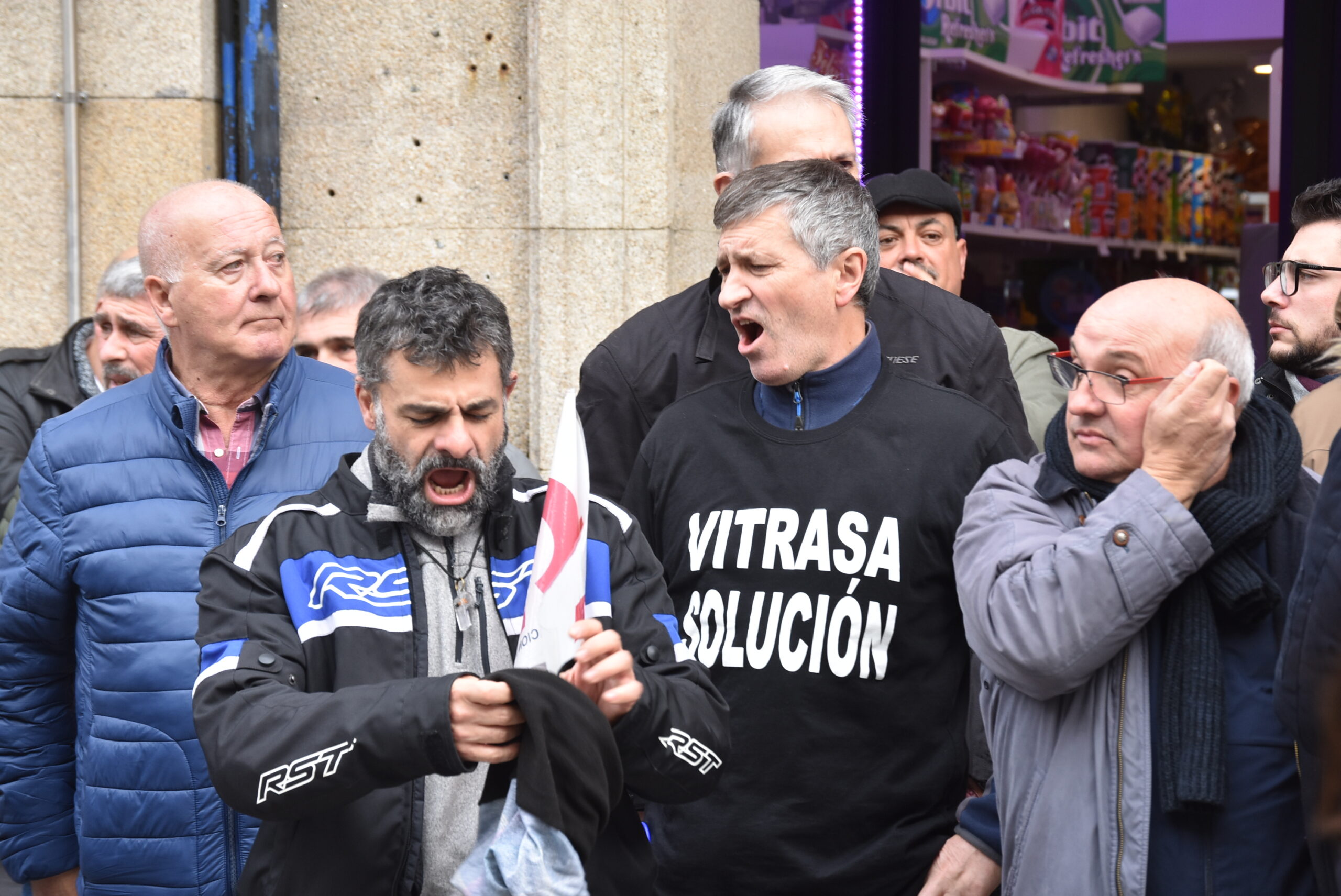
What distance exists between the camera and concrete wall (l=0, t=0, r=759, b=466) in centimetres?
484

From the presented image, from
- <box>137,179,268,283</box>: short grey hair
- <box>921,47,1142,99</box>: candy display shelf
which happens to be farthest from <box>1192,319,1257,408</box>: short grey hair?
<box>921,47,1142,99</box>: candy display shelf

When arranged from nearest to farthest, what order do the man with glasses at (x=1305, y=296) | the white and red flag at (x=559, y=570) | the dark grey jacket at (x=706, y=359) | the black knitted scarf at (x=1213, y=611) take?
the white and red flag at (x=559, y=570), the black knitted scarf at (x=1213, y=611), the dark grey jacket at (x=706, y=359), the man with glasses at (x=1305, y=296)

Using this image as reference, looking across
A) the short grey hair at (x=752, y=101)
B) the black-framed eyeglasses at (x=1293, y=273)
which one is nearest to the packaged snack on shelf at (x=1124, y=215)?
the black-framed eyeglasses at (x=1293, y=273)

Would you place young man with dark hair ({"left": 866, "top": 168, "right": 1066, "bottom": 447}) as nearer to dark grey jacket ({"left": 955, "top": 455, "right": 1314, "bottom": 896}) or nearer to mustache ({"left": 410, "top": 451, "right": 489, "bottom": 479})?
dark grey jacket ({"left": 955, "top": 455, "right": 1314, "bottom": 896})

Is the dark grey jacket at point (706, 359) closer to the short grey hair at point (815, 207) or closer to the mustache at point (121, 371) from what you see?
the short grey hair at point (815, 207)

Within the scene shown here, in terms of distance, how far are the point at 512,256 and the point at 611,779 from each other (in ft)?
10.7

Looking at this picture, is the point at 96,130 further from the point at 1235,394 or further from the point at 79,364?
the point at 1235,394

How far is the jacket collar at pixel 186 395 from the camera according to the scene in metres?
3.12

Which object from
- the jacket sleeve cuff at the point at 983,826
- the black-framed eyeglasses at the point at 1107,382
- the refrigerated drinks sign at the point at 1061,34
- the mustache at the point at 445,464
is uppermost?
the refrigerated drinks sign at the point at 1061,34

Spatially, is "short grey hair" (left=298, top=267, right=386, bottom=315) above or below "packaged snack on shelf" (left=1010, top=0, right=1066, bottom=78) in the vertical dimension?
below

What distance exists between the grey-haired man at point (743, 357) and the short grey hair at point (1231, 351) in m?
0.73

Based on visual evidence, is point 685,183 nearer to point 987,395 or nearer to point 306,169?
point 306,169

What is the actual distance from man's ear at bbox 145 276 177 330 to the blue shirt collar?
135 centimetres

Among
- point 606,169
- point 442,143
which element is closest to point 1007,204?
point 606,169
